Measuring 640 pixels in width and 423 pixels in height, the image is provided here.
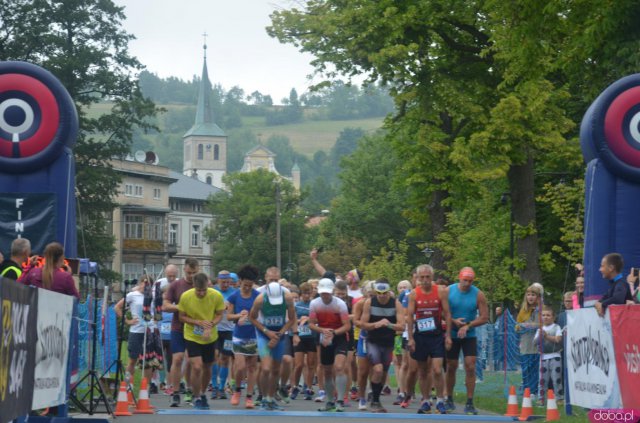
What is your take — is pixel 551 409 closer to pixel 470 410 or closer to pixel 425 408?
pixel 470 410

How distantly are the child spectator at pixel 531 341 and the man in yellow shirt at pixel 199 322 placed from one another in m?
5.16

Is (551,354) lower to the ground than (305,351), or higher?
lower

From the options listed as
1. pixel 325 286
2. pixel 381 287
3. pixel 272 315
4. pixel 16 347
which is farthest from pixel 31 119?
pixel 16 347

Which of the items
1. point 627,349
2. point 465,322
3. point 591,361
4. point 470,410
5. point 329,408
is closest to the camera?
point 627,349

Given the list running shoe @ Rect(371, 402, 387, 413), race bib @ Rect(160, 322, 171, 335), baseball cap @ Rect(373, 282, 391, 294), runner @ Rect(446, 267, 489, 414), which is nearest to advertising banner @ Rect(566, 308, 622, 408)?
runner @ Rect(446, 267, 489, 414)

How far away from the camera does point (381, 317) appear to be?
800 inches

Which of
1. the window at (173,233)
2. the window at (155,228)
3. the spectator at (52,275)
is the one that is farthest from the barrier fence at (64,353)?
the window at (173,233)

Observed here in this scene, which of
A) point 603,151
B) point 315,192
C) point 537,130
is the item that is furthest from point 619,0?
point 315,192

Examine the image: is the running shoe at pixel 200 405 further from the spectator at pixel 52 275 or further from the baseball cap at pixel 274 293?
the spectator at pixel 52 275

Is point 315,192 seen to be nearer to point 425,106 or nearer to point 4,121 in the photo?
point 425,106

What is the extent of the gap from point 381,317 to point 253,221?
108 m

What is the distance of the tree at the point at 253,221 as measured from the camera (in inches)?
4936

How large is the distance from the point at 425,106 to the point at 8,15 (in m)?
24.6

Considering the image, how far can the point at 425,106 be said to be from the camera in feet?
122
